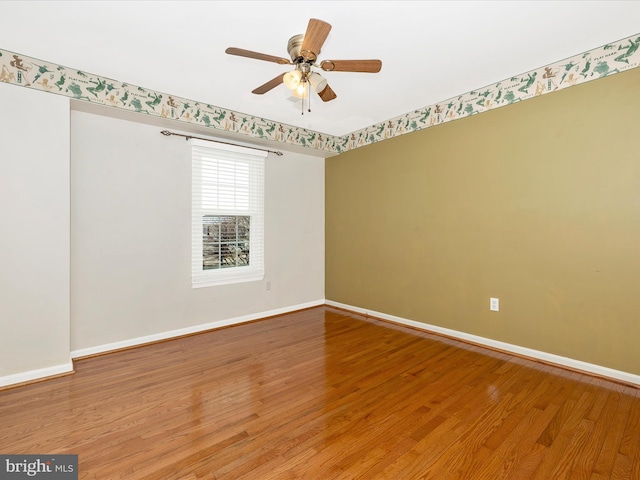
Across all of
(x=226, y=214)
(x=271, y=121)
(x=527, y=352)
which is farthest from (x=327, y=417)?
(x=271, y=121)

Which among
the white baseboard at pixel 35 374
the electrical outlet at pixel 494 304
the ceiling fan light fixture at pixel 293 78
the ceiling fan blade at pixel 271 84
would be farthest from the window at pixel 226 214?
the electrical outlet at pixel 494 304

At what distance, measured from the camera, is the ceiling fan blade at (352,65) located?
202 cm

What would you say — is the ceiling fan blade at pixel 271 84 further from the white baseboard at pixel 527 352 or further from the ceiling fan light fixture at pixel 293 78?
the white baseboard at pixel 527 352

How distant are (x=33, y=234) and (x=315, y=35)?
8.63ft

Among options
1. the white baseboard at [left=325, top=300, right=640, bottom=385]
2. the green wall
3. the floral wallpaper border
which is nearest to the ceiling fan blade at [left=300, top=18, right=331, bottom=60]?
the floral wallpaper border

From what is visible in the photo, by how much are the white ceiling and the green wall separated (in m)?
0.53

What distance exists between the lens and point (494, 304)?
3.15m

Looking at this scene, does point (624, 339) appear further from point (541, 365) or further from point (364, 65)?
point (364, 65)

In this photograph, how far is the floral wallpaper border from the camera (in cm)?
247

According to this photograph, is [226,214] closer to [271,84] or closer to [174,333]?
[174,333]

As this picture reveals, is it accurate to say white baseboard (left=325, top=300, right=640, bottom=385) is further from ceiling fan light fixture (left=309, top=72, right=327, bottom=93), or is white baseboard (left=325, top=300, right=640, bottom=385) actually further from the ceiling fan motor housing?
the ceiling fan motor housing

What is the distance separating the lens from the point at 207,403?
2172 mm

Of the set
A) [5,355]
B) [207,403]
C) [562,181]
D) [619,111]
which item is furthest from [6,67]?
[619,111]

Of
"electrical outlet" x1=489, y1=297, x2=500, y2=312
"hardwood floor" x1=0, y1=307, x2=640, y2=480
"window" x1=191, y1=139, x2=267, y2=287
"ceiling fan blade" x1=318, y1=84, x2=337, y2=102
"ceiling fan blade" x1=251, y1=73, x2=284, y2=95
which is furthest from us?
"window" x1=191, y1=139, x2=267, y2=287
